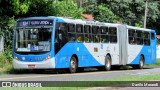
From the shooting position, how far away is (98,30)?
3019 cm

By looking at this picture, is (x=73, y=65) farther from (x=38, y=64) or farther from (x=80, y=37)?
(x=38, y=64)

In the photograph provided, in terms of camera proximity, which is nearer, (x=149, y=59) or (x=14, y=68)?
(x=14, y=68)

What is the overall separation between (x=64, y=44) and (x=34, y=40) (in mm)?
1628

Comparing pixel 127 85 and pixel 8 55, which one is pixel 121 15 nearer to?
pixel 8 55

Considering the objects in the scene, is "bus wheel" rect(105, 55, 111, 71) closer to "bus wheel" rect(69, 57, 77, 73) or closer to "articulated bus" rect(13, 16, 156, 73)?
"articulated bus" rect(13, 16, 156, 73)

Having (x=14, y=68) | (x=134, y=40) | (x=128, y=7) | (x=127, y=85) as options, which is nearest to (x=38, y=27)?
(x=14, y=68)

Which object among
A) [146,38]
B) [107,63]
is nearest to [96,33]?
[107,63]

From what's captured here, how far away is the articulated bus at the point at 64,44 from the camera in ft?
83.0

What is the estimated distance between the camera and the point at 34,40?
25.5m

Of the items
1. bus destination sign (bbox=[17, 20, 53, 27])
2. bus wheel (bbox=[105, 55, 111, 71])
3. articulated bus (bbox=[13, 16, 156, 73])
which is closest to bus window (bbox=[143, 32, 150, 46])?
articulated bus (bbox=[13, 16, 156, 73])

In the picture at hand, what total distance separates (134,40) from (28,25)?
11.9m

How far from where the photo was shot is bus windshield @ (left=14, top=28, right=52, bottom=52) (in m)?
25.4

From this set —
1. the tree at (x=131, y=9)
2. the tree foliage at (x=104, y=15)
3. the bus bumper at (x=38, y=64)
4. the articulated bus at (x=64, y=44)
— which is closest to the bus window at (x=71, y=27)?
the articulated bus at (x=64, y=44)

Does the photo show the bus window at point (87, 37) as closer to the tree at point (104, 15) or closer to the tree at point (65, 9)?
the tree at point (65, 9)
